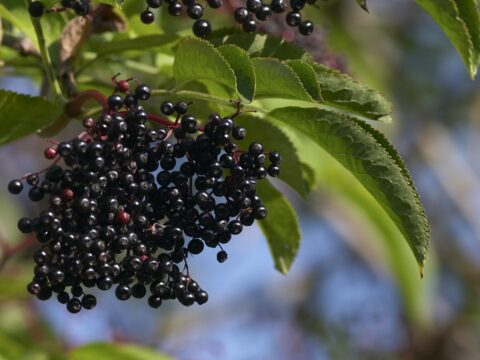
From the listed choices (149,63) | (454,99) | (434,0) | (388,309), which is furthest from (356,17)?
(434,0)

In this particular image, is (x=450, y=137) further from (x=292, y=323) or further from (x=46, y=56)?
(x=46, y=56)

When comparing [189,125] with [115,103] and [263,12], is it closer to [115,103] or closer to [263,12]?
[115,103]

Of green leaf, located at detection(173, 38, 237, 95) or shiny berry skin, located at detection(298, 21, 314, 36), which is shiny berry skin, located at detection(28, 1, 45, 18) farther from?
shiny berry skin, located at detection(298, 21, 314, 36)

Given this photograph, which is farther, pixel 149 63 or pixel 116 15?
pixel 149 63

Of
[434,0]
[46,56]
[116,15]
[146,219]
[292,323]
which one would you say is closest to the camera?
[146,219]

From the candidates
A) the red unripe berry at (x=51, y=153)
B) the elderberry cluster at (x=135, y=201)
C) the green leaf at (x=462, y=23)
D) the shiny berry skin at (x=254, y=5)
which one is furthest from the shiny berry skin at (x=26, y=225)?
the green leaf at (x=462, y=23)

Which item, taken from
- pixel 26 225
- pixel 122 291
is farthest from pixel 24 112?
pixel 122 291

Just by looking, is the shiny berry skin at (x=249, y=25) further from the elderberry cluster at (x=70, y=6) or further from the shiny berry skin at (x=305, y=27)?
the elderberry cluster at (x=70, y=6)
